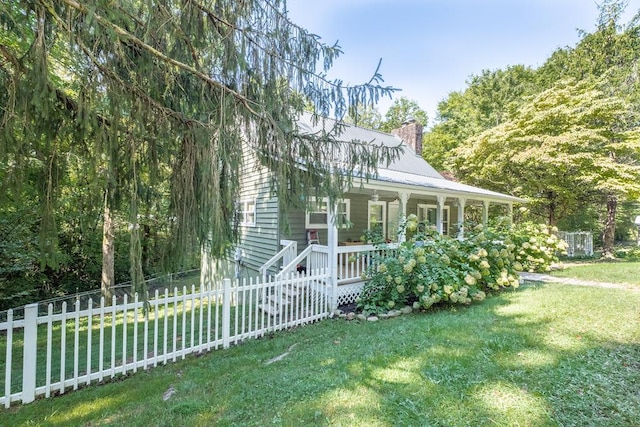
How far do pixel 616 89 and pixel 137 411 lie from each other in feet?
66.2

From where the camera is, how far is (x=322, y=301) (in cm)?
621

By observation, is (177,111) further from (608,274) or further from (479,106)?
(479,106)

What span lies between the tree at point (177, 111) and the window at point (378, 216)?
661 centimetres

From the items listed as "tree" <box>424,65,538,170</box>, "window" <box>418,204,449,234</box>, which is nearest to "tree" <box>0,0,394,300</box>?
"window" <box>418,204,449,234</box>

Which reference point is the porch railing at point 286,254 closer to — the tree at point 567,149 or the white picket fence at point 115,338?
the white picket fence at point 115,338

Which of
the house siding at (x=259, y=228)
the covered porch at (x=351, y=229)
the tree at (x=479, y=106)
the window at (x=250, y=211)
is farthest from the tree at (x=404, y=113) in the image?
the house siding at (x=259, y=228)

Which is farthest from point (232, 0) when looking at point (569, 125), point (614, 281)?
point (569, 125)

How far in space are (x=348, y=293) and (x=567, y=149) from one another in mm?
11092

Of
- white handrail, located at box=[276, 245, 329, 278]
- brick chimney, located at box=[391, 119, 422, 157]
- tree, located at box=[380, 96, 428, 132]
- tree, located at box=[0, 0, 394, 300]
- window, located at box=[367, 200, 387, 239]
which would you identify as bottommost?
white handrail, located at box=[276, 245, 329, 278]

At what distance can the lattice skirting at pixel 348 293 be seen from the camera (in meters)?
6.73

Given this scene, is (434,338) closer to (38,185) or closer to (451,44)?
(38,185)

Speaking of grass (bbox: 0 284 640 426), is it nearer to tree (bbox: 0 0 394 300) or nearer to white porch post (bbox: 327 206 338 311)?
tree (bbox: 0 0 394 300)

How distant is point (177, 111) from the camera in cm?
345

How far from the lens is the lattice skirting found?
673 cm
